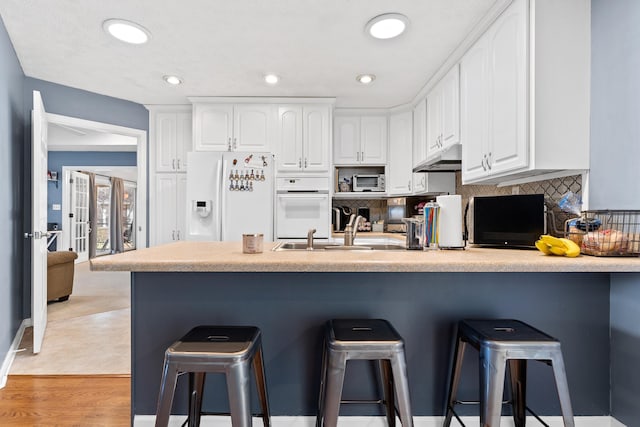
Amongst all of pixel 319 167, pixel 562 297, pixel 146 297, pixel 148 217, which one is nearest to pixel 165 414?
pixel 146 297

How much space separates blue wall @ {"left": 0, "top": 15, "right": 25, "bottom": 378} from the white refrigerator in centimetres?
131

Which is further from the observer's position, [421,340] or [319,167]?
[319,167]

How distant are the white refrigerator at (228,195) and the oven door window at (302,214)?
0.65 ft

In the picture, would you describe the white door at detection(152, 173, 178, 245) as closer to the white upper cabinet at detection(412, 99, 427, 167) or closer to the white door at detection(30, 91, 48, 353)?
the white door at detection(30, 91, 48, 353)

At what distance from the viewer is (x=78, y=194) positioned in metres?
6.93

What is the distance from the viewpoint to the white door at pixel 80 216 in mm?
6648

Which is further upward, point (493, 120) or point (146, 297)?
point (493, 120)

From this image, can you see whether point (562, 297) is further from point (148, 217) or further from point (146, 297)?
point (148, 217)

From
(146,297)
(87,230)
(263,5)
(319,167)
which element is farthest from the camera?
(87,230)

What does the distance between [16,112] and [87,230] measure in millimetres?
5339

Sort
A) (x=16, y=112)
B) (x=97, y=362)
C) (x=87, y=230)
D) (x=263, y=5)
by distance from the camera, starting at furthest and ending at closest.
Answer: (x=87, y=230)
(x=16, y=112)
(x=97, y=362)
(x=263, y=5)

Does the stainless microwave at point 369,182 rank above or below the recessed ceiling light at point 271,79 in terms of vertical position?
below

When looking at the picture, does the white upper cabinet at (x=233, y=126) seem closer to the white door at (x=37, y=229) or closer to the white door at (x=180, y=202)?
the white door at (x=180, y=202)

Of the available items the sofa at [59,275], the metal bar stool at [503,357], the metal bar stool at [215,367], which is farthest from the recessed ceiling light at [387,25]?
the sofa at [59,275]
